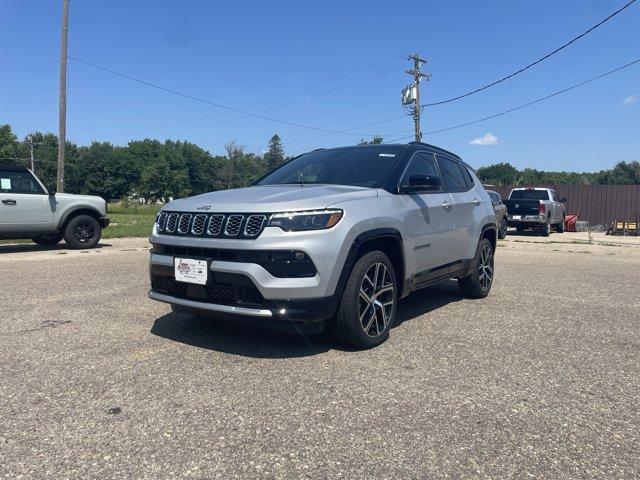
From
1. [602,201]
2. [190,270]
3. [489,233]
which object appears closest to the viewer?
[190,270]

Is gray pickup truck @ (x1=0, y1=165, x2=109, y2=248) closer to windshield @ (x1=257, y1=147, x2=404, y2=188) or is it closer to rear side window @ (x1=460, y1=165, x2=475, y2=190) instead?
windshield @ (x1=257, y1=147, x2=404, y2=188)

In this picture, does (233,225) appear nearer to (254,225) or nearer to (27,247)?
(254,225)

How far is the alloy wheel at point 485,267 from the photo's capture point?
6184mm

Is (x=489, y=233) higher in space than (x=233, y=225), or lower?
lower

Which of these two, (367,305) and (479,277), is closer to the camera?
(367,305)

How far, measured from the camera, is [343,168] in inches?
191

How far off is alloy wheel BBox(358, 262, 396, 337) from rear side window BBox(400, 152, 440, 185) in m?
0.92

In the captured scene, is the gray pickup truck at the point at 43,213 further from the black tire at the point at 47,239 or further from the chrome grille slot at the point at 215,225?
the chrome grille slot at the point at 215,225

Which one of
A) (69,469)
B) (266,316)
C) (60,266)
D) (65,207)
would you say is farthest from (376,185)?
(65,207)

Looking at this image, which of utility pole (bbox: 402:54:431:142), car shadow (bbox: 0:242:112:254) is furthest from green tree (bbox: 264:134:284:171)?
car shadow (bbox: 0:242:112:254)

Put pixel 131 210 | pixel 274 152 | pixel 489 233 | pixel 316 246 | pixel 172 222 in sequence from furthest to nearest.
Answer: pixel 274 152 < pixel 131 210 < pixel 489 233 < pixel 172 222 < pixel 316 246

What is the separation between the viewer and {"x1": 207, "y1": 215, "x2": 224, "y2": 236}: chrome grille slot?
3691 millimetres

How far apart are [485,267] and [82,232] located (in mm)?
8818

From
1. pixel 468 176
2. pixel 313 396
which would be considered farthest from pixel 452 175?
pixel 313 396
